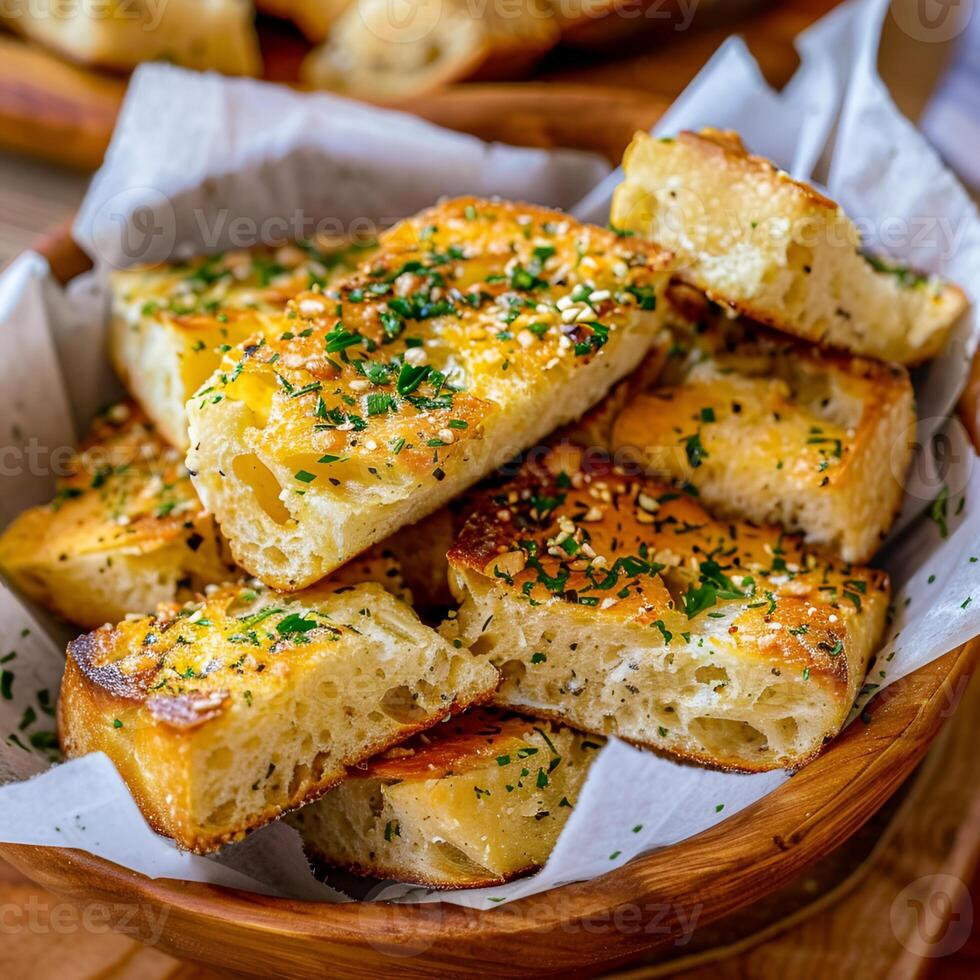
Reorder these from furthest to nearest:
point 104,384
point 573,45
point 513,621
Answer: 1. point 573,45
2. point 104,384
3. point 513,621

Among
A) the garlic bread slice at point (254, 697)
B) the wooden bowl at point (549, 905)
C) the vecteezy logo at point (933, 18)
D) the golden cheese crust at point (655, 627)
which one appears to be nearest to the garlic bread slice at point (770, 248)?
the golden cheese crust at point (655, 627)

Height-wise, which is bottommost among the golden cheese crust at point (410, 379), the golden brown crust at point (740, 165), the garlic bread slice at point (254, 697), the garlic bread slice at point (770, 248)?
the garlic bread slice at point (254, 697)

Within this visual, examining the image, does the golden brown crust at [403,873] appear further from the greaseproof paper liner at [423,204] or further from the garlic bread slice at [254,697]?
the garlic bread slice at [254,697]

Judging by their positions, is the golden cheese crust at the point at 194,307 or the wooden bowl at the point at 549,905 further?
the golden cheese crust at the point at 194,307

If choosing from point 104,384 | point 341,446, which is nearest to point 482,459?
point 341,446

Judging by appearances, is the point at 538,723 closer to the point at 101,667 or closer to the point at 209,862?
the point at 209,862

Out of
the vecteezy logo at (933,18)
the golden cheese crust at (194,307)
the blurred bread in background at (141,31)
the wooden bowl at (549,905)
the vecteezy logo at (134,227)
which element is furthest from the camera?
the vecteezy logo at (933,18)

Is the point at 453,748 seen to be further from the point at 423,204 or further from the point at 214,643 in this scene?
the point at 423,204

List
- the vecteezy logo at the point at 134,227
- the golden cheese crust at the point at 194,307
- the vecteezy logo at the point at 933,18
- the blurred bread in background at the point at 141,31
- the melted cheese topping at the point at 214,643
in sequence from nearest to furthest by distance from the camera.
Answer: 1. the melted cheese topping at the point at 214,643
2. the golden cheese crust at the point at 194,307
3. the vecteezy logo at the point at 134,227
4. the blurred bread in background at the point at 141,31
5. the vecteezy logo at the point at 933,18

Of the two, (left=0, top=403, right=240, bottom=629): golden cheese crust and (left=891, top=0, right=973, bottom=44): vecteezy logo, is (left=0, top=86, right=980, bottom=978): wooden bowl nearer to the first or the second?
(left=0, top=403, right=240, bottom=629): golden cheese crust
